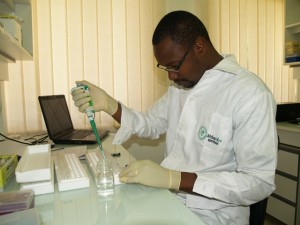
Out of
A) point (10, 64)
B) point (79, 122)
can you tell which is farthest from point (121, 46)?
point (10, 64)

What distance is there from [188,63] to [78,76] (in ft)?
3.89

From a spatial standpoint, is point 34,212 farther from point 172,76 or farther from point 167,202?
point 172,76

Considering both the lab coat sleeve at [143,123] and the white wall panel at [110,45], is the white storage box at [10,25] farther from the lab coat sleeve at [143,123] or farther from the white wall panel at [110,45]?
the lab coat sleeve at [143,123]

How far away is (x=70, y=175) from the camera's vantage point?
2.53 feet

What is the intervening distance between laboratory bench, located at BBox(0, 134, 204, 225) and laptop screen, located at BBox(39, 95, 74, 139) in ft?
2.57

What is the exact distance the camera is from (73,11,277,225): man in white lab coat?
782mm

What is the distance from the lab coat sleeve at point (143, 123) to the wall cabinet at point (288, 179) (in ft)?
2.95

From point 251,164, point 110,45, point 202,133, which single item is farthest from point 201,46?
point 110,45

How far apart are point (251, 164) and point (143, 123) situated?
23.7 inches

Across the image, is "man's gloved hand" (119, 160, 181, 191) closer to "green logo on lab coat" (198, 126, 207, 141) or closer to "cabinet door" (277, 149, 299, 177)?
"green logo on lab coat" (198, 126, 207, 141)

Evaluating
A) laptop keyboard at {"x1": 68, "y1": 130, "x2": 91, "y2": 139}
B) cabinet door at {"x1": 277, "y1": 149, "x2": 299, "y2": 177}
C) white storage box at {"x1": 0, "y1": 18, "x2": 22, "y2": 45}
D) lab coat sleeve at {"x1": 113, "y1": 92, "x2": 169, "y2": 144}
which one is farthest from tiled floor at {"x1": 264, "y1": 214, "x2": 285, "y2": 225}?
white storage box at {"x1": 0, "y1": 18, "x2": 22, "y2": 45}

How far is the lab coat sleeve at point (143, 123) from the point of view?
1232 mm

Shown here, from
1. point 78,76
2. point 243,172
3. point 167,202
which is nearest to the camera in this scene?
point 167,202

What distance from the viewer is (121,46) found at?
Answer: 6.69ft
